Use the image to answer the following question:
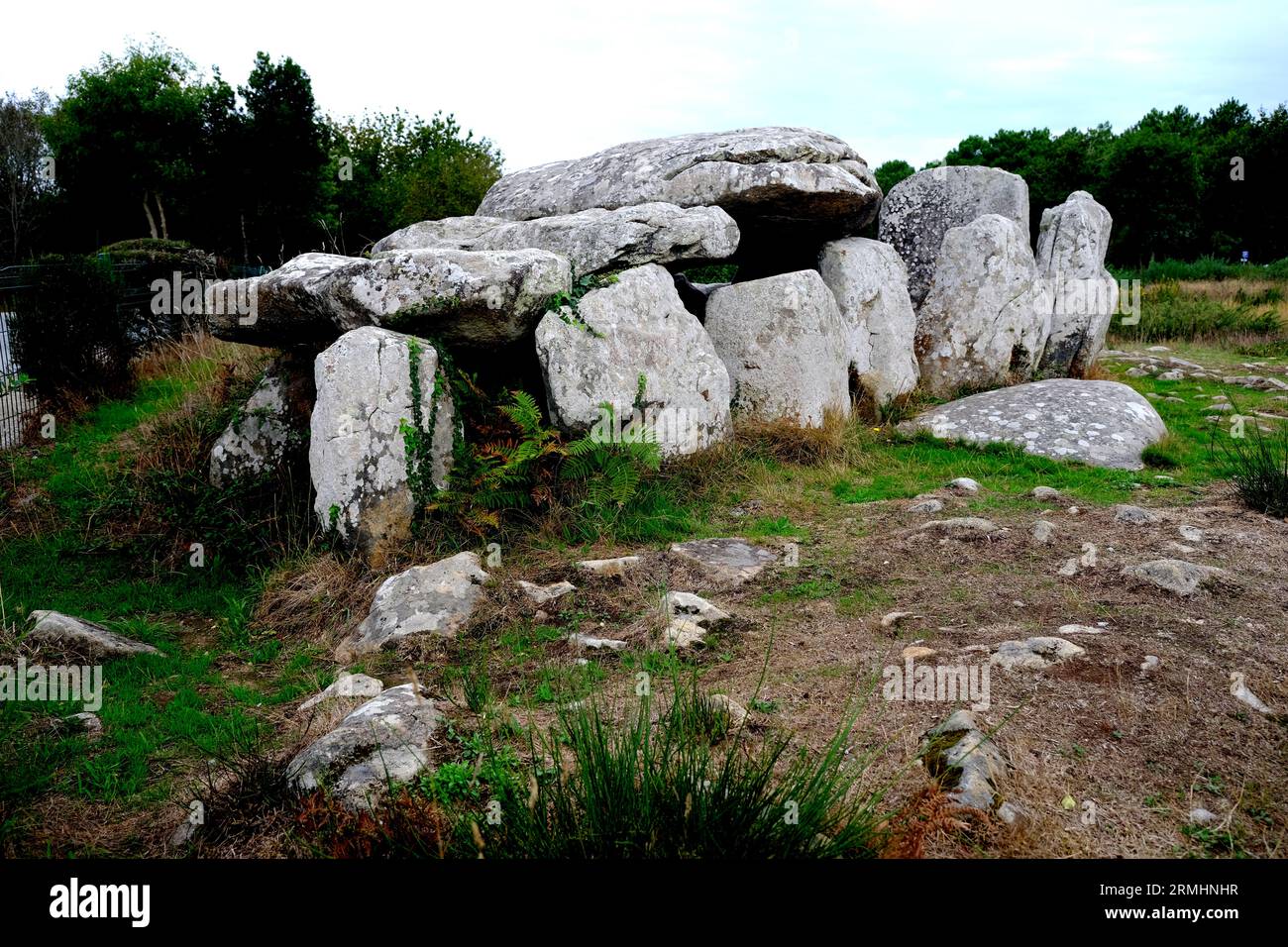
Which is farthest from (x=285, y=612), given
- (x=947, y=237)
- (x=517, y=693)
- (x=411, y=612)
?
(x=947, y=237)

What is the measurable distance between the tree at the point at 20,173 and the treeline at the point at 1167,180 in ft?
105

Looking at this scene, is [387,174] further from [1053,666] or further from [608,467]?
[1053,666]

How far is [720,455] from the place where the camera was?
7.96 metres

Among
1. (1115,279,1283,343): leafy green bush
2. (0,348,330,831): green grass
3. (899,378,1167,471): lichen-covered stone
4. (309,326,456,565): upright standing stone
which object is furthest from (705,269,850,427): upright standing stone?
(1115,279,1283,343): leafy green bush

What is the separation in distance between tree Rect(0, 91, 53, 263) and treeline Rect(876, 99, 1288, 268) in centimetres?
3192

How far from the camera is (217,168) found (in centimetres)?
1756

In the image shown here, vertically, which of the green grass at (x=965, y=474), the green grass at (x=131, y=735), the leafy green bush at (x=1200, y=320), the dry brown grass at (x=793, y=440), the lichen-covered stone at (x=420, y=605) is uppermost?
the leafy green bush at (x=1200, y=320)

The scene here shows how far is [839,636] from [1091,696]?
133 centimetres

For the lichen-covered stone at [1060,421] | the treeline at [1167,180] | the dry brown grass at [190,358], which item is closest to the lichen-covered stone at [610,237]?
the dry brown grass at [190,358]

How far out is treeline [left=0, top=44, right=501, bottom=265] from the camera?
57.1 ft

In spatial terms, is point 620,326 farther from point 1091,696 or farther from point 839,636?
point 1091,696

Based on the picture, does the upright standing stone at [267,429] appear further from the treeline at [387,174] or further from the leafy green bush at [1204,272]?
the leafy green bush at [1204,272]

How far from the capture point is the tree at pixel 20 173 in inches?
1195

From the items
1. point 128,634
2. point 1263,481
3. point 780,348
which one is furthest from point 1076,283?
point 128,634
